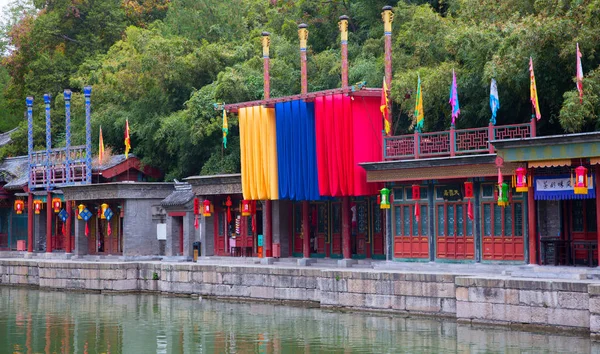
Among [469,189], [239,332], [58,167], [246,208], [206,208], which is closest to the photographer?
[239,332]

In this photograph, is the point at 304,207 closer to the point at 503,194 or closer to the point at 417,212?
the point at 417,212

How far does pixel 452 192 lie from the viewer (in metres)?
30.7

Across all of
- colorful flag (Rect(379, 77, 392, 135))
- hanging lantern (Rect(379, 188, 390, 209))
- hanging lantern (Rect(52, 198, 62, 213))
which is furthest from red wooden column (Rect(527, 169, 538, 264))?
hanging lantern (Rect(52, 198, 62, 213))

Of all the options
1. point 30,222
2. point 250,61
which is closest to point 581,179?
point 250,61

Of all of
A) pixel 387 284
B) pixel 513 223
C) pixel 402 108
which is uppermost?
pixel 402 108

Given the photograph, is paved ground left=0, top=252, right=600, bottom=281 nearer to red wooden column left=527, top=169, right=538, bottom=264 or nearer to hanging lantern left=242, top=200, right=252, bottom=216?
red wooden column left=527, top=169, right=538, bottom=264

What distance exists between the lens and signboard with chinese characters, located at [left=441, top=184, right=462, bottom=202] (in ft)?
100

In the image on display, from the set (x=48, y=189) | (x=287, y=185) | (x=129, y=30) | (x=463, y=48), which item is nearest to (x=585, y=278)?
(x=463, y=48)

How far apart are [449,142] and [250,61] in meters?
17.1

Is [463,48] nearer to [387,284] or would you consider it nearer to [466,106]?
[466,106]

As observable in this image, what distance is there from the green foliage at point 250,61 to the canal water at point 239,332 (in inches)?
333

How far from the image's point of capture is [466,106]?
3503cm

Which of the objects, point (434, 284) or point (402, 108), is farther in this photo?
point (402, 108)

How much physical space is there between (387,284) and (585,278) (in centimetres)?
583
